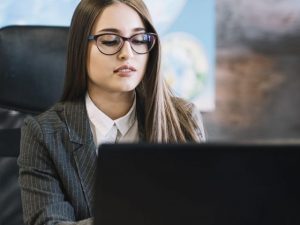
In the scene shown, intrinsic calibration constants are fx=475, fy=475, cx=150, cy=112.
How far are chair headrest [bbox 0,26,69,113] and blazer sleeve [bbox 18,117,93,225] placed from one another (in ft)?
0.73

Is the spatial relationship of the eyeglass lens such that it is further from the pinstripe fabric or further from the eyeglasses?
the pinstripe fabric

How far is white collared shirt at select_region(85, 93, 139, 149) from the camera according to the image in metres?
1.04

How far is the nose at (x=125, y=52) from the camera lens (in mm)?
960

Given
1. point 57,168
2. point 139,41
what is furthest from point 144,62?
point 57,168

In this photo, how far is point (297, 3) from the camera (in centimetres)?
204

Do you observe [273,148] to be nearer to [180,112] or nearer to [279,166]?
[279,166]

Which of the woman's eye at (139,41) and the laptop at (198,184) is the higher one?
the woman's eye at (139,41)

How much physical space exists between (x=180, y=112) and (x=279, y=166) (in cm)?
63

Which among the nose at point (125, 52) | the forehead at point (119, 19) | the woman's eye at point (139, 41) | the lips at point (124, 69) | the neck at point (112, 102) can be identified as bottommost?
the neck at point (112, 102)

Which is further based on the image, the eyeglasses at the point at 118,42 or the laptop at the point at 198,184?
the eyeglasses at the point at 118,42

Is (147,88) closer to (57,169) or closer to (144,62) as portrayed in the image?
(144,62)

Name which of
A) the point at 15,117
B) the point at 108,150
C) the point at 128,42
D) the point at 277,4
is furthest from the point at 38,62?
the point at 277,4

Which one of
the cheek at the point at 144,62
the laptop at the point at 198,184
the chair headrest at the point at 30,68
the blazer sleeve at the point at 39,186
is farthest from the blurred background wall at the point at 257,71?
the laptop at the point at 198,184

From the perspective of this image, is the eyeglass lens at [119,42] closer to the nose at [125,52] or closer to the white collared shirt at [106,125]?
the nose at [125,52]
